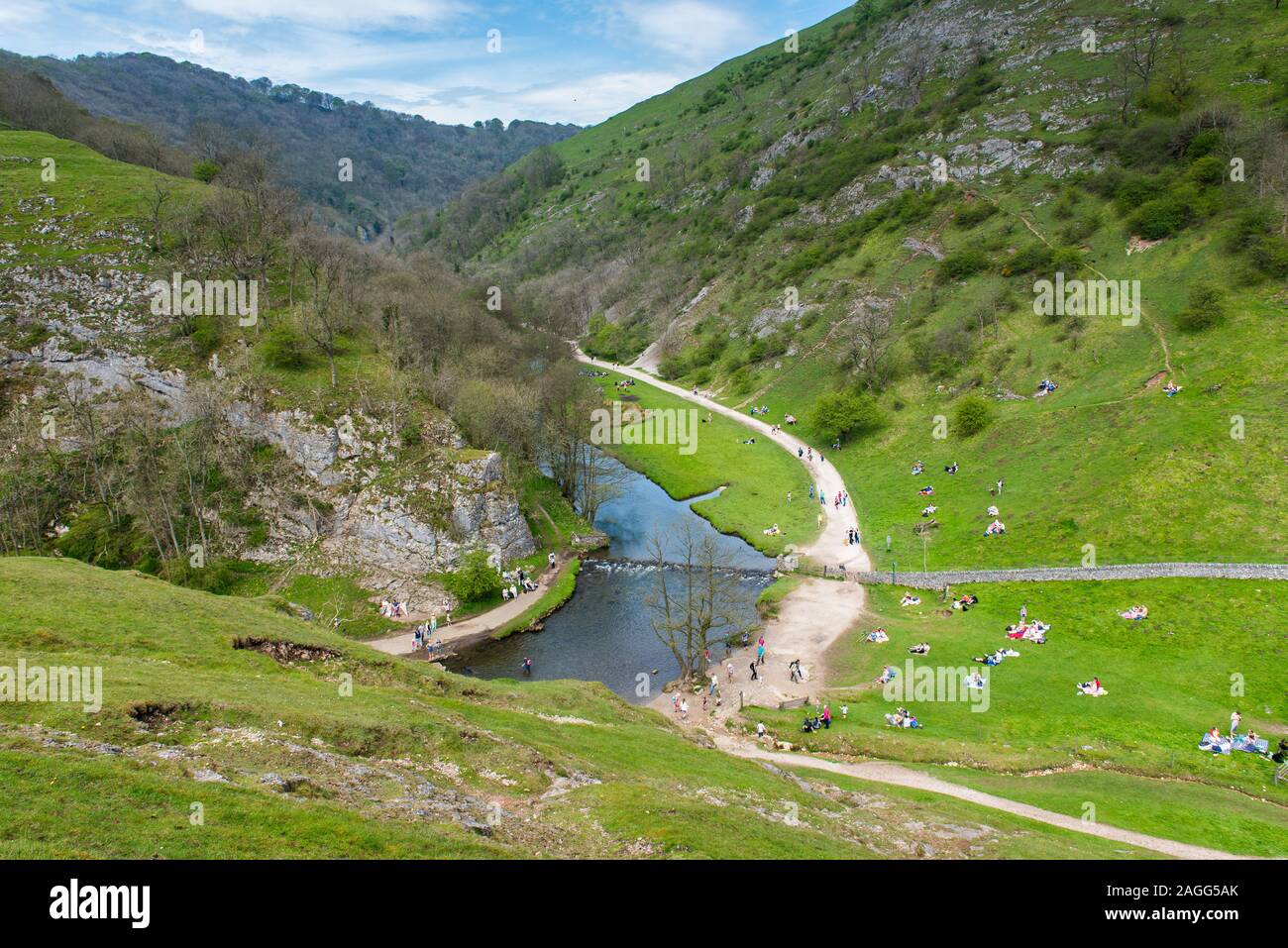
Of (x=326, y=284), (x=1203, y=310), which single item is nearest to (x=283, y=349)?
(x=326, y=284)

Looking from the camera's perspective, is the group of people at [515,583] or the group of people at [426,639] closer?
the group of people at [426,639]

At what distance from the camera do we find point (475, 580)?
2172 inches

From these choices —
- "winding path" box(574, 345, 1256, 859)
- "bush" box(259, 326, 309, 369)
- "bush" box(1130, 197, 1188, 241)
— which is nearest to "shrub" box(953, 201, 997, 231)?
"bush" box(1130, 197, 1188, 241)

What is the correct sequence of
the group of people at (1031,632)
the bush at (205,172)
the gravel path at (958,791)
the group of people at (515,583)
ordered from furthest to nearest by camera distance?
the bush at (205,172), the group of people at (515,583), the group of people at (1031,632), the gravel path at (958,791)

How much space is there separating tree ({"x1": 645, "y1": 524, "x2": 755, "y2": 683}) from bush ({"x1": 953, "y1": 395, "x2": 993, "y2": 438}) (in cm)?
3024

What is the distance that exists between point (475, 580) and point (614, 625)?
12.4 meters

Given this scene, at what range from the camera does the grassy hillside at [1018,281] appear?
175 ft

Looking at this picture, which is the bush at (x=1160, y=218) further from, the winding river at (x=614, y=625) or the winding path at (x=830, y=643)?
the winding river at (x=614, y=625)

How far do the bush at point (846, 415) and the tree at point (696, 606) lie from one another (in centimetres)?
2882

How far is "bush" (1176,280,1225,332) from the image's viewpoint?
6288 centimetres

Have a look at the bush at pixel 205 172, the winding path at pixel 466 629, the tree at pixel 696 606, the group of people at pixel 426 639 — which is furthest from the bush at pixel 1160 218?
the bush at pixel 205 172

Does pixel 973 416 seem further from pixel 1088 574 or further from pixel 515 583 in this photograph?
pixel 515 583

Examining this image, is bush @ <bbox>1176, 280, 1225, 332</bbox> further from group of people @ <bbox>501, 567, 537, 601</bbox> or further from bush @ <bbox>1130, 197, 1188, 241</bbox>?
group of people @ <bbox>501, 567, 537, 601</bbox>
